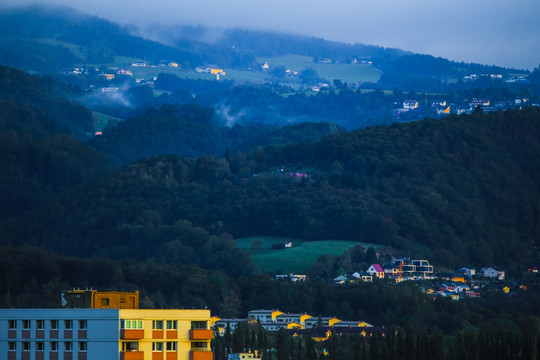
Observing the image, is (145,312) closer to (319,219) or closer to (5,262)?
(5,262)

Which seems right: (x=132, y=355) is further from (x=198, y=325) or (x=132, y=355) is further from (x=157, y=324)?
(x=198, y=325)

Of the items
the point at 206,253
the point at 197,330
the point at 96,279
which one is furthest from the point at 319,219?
the point at 197,330

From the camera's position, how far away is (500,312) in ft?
498

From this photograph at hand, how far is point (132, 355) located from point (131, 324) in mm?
1312

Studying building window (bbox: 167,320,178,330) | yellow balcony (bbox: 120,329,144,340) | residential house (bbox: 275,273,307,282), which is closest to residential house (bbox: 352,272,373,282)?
residential house (bbox: 275,273,307,282)

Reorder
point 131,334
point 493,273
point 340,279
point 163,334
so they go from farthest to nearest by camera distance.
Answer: point 493,273 < point 340,279 < point 163,334 < point 131,334

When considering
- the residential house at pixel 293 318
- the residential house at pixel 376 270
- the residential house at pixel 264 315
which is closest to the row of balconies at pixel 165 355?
the residential house at pixel 293 318

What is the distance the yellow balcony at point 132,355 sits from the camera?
66.8 m

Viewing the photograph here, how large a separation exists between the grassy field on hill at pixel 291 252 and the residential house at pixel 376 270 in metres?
6.80

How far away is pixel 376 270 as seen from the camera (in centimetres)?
17712

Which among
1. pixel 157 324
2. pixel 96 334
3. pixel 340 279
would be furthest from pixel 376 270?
pixel 96 334

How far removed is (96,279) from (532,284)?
1950 inches

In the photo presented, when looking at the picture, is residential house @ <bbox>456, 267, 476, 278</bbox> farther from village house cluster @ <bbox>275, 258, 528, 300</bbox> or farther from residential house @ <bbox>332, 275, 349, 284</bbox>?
residential house @ <bbox>332, 275, 349, 284</bbox>

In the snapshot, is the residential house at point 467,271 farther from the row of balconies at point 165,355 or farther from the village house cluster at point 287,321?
the row of balconies at point 165,355
